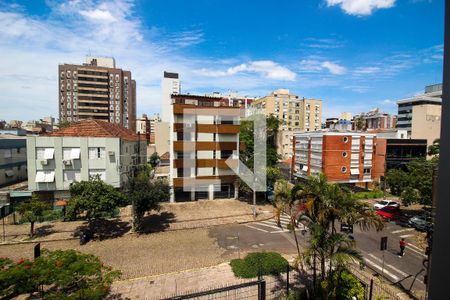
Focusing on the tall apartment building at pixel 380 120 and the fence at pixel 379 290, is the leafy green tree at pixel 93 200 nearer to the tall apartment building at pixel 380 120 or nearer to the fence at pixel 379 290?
the fence at pixel 379 290

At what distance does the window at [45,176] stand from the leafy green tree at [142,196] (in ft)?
35.1

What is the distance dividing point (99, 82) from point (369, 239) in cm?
8173

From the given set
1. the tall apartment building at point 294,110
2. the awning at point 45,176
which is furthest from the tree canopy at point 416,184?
the tall apartment building at point 294,110

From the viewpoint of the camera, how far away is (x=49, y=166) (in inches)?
1042

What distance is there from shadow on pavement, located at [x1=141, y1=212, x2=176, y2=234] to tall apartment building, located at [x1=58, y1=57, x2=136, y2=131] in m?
56.2

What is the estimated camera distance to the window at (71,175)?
27.0m

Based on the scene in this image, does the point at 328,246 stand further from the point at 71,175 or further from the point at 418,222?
the point at 71,175

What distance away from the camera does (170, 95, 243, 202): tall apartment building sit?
30.4 metres

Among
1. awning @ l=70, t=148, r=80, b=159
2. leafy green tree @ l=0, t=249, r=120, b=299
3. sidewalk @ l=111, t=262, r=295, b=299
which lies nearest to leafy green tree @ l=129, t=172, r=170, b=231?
sidewalk @ l=111, t=262, r=295, b=299

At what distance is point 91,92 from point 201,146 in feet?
207

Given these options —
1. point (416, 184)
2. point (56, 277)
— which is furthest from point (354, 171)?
point (56, 277)

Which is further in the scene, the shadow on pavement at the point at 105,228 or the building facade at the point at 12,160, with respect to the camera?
the building facade at the point at 12,160

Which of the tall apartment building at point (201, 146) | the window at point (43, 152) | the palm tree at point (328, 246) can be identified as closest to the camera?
the palm tree at point (328, 246)

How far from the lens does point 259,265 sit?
51.9 feet
